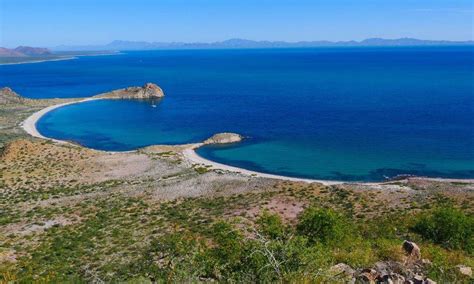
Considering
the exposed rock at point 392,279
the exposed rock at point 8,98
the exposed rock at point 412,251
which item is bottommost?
the exposed rock at point 8,98

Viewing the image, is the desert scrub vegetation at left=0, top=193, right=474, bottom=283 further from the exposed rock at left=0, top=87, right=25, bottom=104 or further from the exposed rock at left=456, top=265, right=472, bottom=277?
the exposed rock at left=0, top=87, right=25, bottom=104

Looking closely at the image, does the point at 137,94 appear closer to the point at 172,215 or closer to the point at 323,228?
the point at 172,215

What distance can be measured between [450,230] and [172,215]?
996 inches

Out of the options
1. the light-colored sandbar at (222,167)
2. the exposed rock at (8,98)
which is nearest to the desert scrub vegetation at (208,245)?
the light-colored sandbar at (222,167)

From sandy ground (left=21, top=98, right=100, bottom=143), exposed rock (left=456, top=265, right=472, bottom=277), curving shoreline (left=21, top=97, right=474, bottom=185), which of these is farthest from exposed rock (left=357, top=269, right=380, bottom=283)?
sandy ground (left=21, top=98, right=100, bottom=143)

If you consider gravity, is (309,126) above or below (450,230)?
below

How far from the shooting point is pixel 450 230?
3125 centimetres

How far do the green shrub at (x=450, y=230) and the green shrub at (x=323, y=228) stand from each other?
652 cm

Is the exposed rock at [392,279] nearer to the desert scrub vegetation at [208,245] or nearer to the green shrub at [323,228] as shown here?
the desert scrub vegetation at [208,245]

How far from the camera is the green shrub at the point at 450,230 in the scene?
3039 cm

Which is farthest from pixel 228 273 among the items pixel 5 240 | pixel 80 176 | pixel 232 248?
pixel 80 176

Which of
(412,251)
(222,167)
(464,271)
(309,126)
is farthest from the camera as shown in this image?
(309,126)

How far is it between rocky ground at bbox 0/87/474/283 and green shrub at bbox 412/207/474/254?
25.0 inches

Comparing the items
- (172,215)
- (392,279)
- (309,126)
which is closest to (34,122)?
(309,126)
